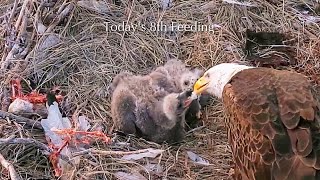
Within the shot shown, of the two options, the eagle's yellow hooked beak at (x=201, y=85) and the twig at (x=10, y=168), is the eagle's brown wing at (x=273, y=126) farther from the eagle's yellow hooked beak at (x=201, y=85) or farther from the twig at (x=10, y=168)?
the twig at (x=10, y=168)

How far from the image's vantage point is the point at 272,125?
10.4ft

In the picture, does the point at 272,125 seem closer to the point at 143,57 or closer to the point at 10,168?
the point at 10,168

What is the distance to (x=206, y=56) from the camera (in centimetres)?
470

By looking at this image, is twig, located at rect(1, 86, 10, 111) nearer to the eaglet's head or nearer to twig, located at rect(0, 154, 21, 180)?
twig, located at rect(0, 154, 21, 180)

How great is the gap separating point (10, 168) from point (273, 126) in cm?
134

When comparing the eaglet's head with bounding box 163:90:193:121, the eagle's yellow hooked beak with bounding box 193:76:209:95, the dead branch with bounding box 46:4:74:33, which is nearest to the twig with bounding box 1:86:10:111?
the dead branch with bounding box 46:4:74:33

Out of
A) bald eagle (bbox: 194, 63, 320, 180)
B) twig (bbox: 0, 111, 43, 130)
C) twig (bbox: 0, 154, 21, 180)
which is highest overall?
bald eagle (bbox: 194, 63, 320, 180)

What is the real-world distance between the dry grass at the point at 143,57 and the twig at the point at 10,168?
0.10 meters

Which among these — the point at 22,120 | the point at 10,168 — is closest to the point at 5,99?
the point at 22,120

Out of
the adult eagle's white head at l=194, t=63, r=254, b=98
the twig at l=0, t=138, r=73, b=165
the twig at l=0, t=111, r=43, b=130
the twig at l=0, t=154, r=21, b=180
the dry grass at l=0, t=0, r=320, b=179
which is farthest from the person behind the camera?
the adult eagle's white head at l=194, t=63, r=254, b=98

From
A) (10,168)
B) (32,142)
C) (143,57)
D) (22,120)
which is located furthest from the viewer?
(143,57)

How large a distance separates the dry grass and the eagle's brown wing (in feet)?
1.72

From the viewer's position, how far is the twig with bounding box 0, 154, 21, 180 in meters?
3.44

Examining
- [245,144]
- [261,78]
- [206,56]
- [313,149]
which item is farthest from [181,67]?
[313,149]
